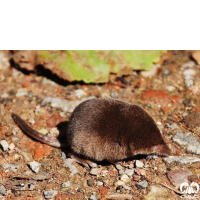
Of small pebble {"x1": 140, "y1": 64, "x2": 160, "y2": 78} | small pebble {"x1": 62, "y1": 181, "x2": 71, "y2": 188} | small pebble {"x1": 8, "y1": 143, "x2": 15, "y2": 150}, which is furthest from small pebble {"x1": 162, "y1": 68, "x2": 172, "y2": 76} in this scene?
small pebble {"x1": 8, "y1": 143, "x2": 15, "y2": 150}

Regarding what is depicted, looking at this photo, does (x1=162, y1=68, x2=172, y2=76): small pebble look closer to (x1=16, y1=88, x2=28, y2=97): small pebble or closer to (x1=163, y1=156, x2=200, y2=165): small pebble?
(x1=163, y1=156, x2=200, y2=165): small pebble

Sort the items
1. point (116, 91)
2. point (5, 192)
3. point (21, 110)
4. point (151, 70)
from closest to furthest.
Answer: point (5, 192) → point (21, 110) → point (116, 91) → point (151, 70)

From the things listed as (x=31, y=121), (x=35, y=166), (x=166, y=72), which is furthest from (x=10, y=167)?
(x=166, y=72)

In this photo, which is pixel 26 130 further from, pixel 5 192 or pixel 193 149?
pixel 193 149

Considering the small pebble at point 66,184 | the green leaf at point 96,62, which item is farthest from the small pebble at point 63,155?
the green leaf at point 96,62

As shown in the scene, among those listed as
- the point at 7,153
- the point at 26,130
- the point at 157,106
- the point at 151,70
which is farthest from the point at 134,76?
the point at 7,153
